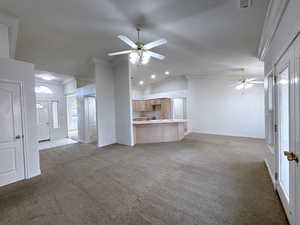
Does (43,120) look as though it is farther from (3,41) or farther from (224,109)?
(224,109)

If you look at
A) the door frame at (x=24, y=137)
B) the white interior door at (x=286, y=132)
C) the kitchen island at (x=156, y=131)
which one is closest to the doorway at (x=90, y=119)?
the kitchen island at (x=156, y=131)

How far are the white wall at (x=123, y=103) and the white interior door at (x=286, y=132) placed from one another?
409 cm

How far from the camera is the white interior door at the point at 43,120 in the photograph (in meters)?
6.39

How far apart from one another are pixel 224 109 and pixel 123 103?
204 inches

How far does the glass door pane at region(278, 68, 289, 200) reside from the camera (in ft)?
6.19

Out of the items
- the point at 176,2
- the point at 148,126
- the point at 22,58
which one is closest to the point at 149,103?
the point at 148,126

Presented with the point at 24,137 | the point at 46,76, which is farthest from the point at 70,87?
the point at 24,137

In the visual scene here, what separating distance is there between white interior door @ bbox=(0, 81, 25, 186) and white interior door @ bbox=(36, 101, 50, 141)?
4.32 meters

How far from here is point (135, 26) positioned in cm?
305

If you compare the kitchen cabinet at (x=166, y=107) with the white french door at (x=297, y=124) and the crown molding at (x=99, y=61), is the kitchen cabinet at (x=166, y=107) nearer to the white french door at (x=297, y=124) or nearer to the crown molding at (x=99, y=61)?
the crown molding at (x=99, y=61)

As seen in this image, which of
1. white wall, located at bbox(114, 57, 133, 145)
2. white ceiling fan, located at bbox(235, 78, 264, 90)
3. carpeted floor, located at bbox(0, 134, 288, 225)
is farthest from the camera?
white ceiling fan, located at bbox(235, 78, 264, 90)

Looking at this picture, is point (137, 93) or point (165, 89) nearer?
point (165, 89)

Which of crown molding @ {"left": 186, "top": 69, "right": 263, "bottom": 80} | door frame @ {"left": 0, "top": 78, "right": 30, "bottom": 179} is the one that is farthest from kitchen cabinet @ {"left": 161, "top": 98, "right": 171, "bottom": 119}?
door frame @ {"left": 0, "top": 78, "right": 30, "bottom": 179}

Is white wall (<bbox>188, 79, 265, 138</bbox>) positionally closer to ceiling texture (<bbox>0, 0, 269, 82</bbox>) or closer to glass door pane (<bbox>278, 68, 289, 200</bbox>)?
ceiling texture (<bbox>0, 0, 269, 82</bbox>)
